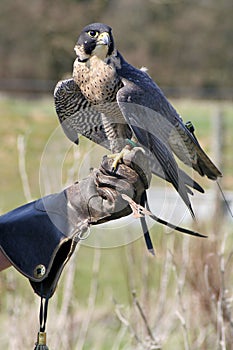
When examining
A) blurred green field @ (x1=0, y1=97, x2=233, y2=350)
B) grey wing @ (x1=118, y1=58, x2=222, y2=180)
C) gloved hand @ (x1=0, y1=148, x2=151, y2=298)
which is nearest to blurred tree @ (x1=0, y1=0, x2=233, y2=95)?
blurred green field @ (x1=0, y1=97, x2=233, y2=350)

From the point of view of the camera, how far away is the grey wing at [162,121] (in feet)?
7.70

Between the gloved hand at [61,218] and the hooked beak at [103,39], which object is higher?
the hooked beak at [103,39]

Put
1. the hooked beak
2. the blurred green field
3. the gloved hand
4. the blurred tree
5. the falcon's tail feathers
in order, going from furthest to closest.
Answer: the blurred tree → the blurred green field → the hooked beak → the falcon's tail feathers → the gloved hand

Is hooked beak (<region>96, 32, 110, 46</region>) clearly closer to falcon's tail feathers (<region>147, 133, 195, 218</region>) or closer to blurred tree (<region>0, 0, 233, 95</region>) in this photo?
falcon's tail feathers (<region>147, 133, 195, 218</region>)

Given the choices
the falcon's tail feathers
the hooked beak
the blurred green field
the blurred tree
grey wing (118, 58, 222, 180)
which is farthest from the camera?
the blurred tree

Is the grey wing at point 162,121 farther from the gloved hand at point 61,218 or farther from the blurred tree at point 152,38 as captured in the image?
the blurred tree at point 152,38

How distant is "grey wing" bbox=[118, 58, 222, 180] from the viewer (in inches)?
92.4

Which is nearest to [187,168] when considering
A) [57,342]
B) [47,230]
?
[47,230]

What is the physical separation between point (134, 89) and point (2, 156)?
9176 mm

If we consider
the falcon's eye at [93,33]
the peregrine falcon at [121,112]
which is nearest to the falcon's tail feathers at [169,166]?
the peregrine falcon at [121,112]

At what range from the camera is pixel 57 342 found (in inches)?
128

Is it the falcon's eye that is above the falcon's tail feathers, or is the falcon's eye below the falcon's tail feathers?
above

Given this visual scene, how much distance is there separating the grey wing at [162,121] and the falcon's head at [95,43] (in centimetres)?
17

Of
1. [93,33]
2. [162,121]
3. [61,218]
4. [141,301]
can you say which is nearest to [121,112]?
[162,121]
